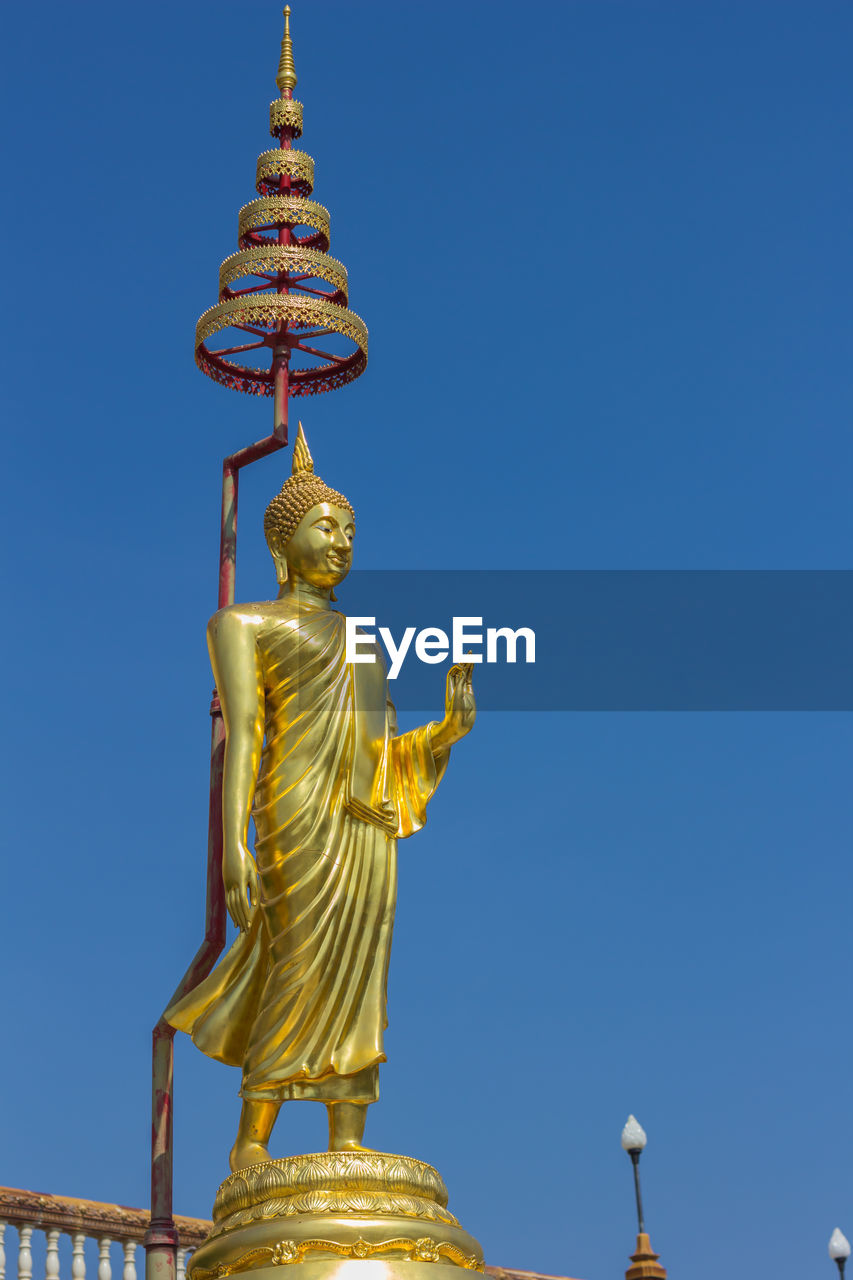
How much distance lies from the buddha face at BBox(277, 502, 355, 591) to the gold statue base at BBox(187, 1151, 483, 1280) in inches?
104

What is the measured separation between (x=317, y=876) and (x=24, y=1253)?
2.11 m

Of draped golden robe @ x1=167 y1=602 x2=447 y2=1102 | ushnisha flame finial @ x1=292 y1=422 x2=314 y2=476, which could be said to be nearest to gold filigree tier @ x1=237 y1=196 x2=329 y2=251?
ushnisha flame finial @ x1=292 y1=422 x2=314 y2=476

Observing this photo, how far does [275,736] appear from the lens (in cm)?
827

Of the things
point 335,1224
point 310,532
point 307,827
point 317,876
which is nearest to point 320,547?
point 310,532

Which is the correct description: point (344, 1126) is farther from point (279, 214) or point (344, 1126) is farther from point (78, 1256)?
point (279, 214)

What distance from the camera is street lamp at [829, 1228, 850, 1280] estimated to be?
13.0 m

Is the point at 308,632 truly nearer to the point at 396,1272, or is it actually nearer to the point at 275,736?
the point at 275,736

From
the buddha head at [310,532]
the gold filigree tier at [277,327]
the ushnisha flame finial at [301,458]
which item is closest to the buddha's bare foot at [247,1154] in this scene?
the buddha head at [310,532]

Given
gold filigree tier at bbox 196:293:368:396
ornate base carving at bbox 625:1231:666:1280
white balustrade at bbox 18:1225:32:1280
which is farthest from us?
ornate base carving at bbox 625:1231:666:1280

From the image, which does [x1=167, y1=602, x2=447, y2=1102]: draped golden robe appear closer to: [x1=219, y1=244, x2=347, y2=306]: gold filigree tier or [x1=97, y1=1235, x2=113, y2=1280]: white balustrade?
[x1=97, y1=1235, x2=113, y2=1280]: white balustrade

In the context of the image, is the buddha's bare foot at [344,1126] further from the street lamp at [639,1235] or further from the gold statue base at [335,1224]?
the street lamp at [639,1235]

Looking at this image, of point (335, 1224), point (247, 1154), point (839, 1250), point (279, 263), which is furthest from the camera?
point (839, 1250)

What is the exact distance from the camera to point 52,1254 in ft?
27.0

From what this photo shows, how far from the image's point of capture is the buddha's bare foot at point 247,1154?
771 centimetres
